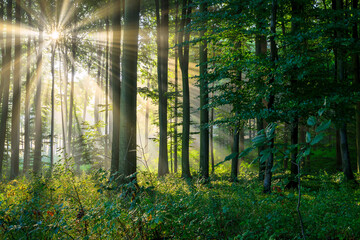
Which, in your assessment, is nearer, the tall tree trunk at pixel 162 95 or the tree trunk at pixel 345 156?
the tree trunk at pixel 345 156

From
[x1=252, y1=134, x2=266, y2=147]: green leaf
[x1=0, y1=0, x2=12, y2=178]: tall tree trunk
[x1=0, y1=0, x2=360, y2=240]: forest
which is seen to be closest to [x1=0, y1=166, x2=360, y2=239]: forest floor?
[x1=0, y1=0, x2=360, y2=240]: forest

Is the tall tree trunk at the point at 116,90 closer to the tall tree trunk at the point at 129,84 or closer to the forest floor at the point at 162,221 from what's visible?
the tall tree trunk at the point at 129,84

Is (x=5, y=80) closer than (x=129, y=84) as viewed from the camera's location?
No

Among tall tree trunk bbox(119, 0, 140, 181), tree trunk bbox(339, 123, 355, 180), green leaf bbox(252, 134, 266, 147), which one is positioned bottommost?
tree trunk bbox(339, 123, 355, 180)

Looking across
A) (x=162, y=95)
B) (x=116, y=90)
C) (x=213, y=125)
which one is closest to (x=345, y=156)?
(x=213, y=125)

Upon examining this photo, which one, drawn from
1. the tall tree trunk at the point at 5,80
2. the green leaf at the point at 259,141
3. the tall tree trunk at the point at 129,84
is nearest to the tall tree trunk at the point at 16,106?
the tall tree trunk at the point at 5,80

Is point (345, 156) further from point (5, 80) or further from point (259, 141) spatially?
point (5, 80)

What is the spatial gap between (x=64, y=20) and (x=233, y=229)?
16680 mm

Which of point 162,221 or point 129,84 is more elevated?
point 129,84

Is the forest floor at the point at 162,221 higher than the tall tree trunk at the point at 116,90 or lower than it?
lower

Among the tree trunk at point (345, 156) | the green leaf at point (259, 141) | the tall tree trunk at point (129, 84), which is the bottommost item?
the tree trunk at point (345, 156)

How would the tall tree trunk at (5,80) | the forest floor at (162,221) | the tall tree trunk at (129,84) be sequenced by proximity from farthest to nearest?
the tall tree trunk at (5,80), the tall tree trunk at (129,84), the forest floor at (162,221)

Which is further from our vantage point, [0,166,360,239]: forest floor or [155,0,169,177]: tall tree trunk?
[155,0,169,177]: tall tree trunk

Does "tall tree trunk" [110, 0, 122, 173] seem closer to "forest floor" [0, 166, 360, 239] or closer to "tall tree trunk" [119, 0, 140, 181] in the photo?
"tall tree trunk" [119, 0, 140, 181]
